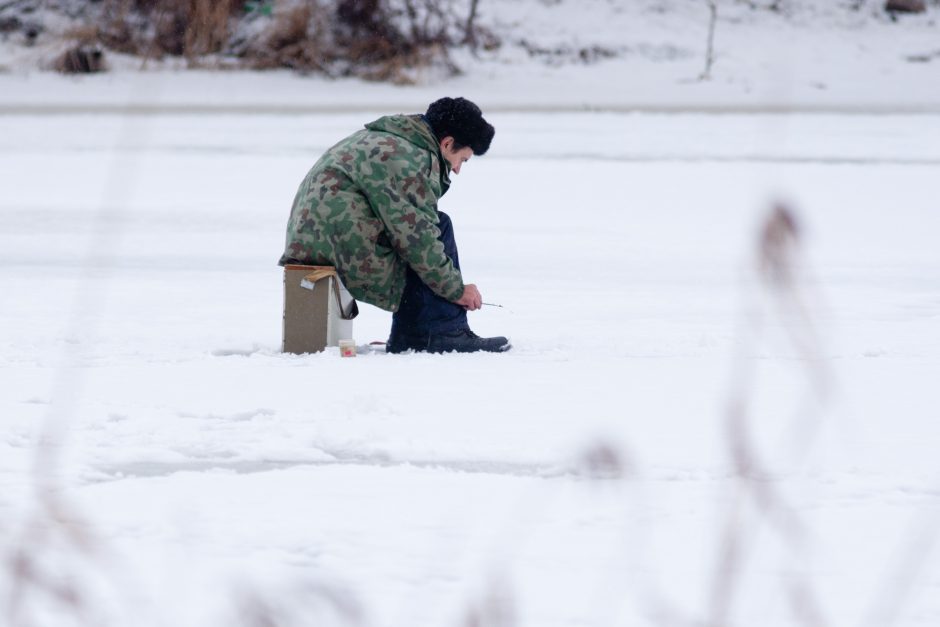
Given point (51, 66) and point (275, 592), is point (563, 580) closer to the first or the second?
point (275, 592)

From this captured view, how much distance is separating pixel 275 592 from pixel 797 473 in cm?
137

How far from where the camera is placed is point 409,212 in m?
4.35

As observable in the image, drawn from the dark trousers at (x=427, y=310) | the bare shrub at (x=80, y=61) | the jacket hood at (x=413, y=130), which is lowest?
the bare shrub at (x=80, y=61)

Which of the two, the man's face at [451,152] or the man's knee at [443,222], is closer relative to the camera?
the man's face at [451,152]

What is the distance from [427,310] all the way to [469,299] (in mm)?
151

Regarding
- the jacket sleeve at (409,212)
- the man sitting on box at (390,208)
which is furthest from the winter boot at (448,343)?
the jacket sleeve at (409,212)

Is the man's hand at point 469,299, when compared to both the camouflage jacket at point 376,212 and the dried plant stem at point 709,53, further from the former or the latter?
the dried plant stem at point 709,53

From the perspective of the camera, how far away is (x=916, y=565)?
104 inches

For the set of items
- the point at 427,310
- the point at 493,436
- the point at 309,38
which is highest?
the point at 493,436

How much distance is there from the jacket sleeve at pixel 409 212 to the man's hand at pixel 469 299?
14 cm

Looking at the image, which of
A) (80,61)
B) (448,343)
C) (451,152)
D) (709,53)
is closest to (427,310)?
(448,343)

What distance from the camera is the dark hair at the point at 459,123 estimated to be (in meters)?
4.43

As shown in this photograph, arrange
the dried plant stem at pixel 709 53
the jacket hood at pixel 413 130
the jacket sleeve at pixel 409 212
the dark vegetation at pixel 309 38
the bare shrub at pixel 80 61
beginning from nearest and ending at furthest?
the jacket sleeve at pixel 409 212
the jacket hood at pixel 413 130
the bare shrub at pixel 80 61
the dark vegetation at pixel 309 38
the dried plant stem at pixel 709 53

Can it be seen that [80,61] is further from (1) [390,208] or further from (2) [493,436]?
(2) [493,436]
